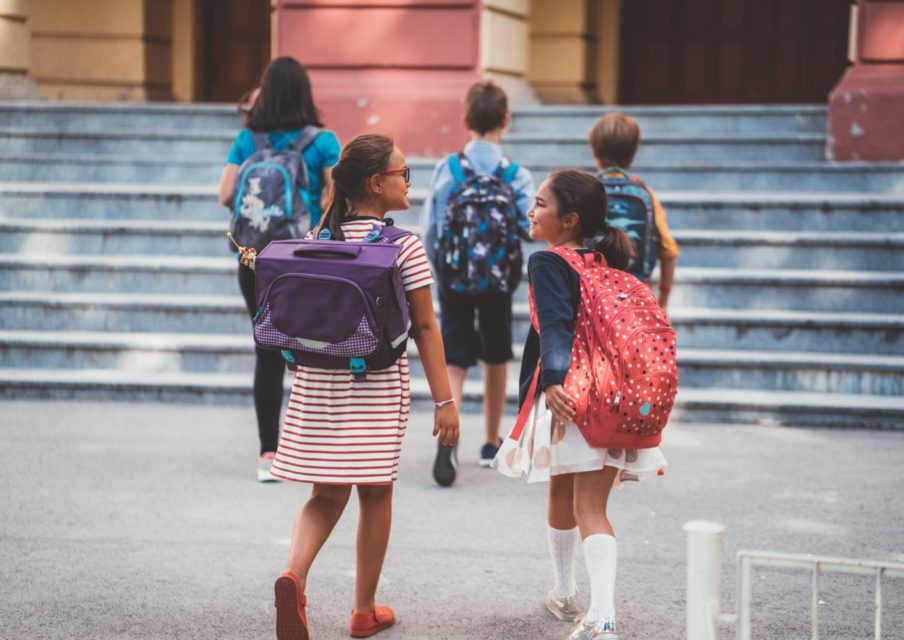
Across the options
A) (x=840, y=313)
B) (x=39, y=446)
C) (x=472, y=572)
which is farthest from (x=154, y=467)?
(x=840, y=313)

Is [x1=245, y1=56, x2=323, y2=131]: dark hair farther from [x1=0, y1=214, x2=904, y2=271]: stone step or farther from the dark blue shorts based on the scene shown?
[x1=0, y1=214, x2=904, y2=271]: stone step

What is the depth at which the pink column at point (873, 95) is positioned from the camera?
1042 centimetres

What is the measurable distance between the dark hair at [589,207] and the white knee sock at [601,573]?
912mm

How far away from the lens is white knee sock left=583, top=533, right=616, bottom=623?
12.9ft

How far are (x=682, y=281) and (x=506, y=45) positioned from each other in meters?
4.02

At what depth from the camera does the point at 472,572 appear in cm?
497

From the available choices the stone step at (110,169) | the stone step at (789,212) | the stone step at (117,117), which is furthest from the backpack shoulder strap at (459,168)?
the stone step at (117,117)

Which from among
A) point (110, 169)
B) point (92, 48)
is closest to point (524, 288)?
point (110, 169)

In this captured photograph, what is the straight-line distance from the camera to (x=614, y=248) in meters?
4.18

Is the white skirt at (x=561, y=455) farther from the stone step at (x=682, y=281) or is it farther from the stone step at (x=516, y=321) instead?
the stone step at (x=682, y=281)

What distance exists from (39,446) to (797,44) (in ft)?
36.6

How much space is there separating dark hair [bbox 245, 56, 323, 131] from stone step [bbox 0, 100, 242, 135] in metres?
5.93

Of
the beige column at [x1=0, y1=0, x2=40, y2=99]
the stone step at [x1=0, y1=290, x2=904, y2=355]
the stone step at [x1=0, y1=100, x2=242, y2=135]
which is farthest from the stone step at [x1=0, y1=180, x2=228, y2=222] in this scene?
the beige column at [x1=0, y1=0, x2=40, y2=99]

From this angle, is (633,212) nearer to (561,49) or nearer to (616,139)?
(616,139)
